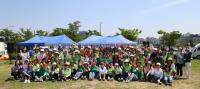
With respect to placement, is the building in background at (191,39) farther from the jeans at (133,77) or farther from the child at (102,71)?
the child at (102,71)

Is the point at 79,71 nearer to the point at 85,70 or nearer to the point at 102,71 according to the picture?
the point at 85,70

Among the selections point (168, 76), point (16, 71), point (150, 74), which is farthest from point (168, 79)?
point (16, 71)

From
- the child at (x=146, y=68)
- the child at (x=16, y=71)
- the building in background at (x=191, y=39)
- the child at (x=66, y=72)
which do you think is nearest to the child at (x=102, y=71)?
the child at (x=66, y=72)

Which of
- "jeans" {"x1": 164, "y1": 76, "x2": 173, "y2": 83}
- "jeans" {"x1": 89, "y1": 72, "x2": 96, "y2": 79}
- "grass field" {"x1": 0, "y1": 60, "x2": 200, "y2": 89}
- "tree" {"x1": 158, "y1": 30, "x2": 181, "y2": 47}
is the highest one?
"tree" {"x1": 158, "y1": 30, "x2": 181, "y2": 47}

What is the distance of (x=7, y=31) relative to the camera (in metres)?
58.6

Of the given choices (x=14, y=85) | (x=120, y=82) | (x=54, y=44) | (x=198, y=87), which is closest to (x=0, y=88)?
(x=14, y=85)

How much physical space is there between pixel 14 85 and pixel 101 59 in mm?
4882

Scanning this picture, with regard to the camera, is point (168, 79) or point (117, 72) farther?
point (117, 72)

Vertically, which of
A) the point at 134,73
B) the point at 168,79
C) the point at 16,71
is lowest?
the point at 168,79

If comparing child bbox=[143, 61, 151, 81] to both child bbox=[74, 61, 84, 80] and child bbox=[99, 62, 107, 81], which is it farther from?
child bbox=[74, 61, 84, 80]

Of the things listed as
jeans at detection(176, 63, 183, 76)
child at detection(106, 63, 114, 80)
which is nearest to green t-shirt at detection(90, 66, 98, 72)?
child at detection(106, 63, 114, 80)

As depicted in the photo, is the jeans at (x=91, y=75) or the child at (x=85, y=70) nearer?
the jeans at (x=91, y=75)

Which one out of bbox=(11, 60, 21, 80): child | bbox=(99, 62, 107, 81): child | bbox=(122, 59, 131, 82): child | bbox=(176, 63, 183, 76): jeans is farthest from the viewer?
bbox=(176, 63, 183, 76): jeans

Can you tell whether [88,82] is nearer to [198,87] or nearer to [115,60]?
[115,60]
